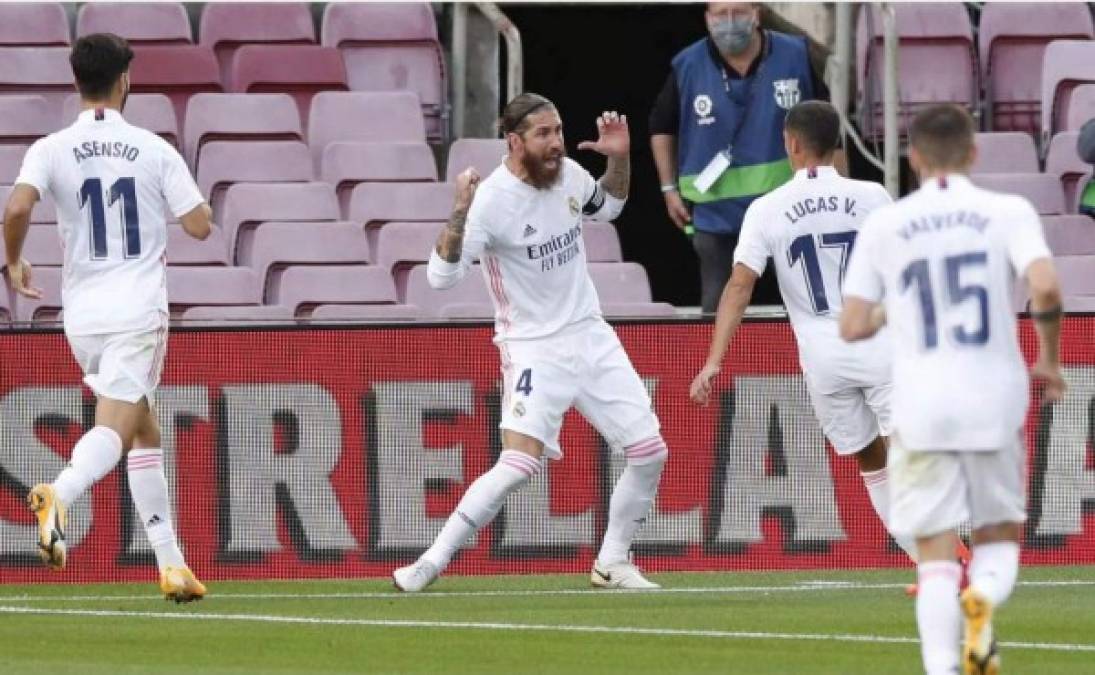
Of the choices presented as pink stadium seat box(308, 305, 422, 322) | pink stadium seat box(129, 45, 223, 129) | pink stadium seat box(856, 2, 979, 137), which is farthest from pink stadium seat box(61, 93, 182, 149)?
pink stadium seat box(856, 2, 979, 137)

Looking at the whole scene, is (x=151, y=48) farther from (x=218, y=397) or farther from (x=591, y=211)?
(x=591, y=211)

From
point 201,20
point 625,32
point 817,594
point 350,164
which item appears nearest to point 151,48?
point 201,20

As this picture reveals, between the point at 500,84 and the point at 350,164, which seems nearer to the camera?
the point at 350,164

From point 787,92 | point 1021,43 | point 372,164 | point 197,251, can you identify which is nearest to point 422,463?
point 197,251

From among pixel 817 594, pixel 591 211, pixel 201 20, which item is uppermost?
pixel 201 20

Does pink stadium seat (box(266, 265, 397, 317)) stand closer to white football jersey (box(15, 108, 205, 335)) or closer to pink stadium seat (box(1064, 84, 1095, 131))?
white football jersey (box(15, 108, 205, 335))

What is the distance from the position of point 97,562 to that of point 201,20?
553 centimetres

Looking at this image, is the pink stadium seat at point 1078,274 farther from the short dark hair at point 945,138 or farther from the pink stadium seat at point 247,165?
the short dark hair at point 945,138

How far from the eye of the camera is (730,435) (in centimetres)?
1298

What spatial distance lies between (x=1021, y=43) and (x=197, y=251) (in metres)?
5.83

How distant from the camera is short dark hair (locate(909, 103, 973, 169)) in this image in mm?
7590

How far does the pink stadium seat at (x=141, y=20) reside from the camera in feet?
55.2

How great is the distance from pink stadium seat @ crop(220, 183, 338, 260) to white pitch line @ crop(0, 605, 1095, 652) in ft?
15.2

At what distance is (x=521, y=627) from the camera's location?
393 inches
